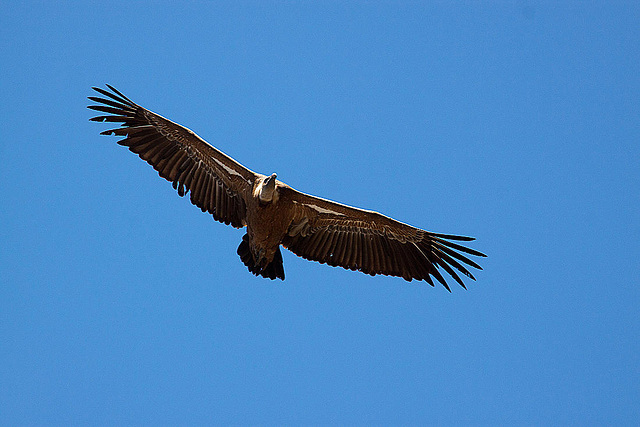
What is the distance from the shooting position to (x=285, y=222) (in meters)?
9.06

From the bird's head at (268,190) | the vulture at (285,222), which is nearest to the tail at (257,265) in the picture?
the vulture at (285,222)

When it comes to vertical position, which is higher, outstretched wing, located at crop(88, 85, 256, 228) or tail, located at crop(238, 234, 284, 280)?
outstretched wing, located at crop(88, 85, 256, 228)

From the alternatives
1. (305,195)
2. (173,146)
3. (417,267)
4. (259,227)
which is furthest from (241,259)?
(417,267)

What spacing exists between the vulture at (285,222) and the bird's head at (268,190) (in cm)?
58

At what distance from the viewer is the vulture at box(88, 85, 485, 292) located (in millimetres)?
9234

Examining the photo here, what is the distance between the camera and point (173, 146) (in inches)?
374

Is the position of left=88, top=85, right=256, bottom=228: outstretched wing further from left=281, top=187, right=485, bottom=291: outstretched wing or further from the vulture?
left=281, top=187, right=485, bottom=291: outstretched wing

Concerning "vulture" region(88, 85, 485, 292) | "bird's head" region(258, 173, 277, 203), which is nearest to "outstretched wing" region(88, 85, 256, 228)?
"vulture" region(88, 85, 485, 292)

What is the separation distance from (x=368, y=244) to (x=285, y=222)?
139 centimetres

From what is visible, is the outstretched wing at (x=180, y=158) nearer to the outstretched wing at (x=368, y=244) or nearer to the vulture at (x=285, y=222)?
the vulture at (x=285, y=222)

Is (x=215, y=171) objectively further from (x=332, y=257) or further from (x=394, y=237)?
(x=394, y=237)

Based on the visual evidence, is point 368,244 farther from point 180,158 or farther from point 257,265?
point 180,158

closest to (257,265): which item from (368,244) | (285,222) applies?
(285,222)

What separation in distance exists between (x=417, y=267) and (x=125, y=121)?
16.0 feet
